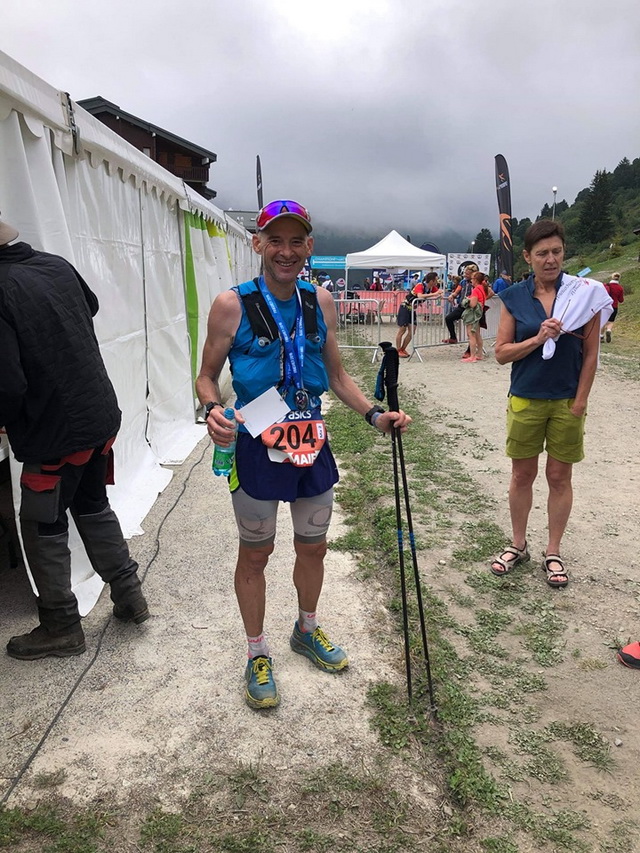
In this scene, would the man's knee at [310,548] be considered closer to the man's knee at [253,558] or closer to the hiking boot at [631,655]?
the man's knee at [253,558]

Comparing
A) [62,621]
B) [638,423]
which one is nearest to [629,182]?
[638,423]

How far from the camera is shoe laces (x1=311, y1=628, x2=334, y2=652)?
270cm

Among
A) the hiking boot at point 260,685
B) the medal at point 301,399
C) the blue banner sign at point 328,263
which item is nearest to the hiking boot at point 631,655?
the hiking boot at point 260,685

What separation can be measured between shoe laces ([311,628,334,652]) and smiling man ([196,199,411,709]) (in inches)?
12.8

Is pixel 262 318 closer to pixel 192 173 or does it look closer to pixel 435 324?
pixel 435 324

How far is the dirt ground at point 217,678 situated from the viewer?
2158 millimetres

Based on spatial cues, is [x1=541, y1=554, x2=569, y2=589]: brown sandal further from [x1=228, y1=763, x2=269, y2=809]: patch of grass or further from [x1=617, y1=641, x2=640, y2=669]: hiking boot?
[x1=228, y1=763, x2=269, y2=809]: patch of grass

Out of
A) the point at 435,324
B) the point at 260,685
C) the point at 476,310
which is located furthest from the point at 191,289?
the point at 435,324

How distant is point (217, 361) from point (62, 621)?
1.52 m

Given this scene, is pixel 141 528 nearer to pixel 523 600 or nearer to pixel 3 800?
pixel 3 800

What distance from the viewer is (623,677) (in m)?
2.65

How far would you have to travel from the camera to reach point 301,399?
2283 mm

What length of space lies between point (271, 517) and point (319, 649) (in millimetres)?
792

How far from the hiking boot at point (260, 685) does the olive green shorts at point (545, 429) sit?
192 cm
